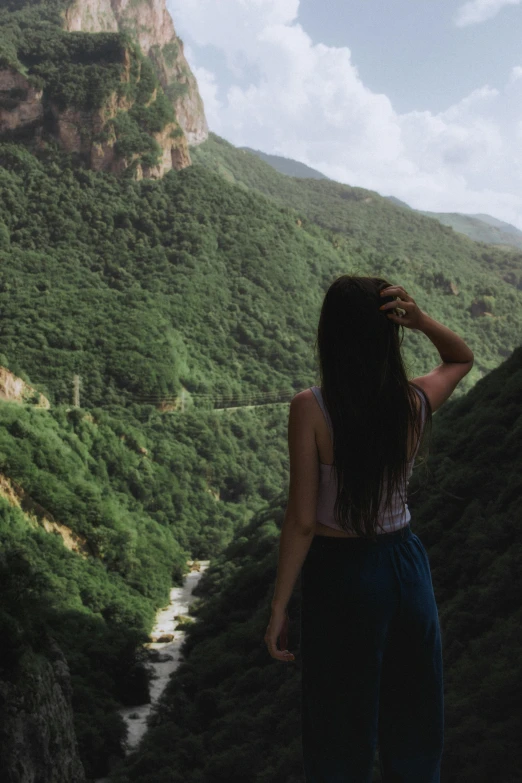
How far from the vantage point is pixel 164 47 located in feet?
411

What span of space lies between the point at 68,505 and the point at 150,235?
1524 inches

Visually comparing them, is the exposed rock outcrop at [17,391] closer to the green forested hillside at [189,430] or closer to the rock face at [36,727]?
the green forested hillside at [189,430]

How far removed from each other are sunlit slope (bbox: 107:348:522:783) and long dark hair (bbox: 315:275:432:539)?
2.15 feet

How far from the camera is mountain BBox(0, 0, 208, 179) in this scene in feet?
220

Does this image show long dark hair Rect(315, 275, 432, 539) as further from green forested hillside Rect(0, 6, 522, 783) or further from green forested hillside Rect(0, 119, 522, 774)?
green forested hillside Rect(0, 119, 522, 774)

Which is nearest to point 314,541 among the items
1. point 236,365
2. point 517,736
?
point 517,736

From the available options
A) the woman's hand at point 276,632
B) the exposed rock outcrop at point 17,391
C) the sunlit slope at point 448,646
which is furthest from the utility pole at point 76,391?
the woman's hand at point 276,632

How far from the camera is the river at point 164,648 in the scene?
2445cm

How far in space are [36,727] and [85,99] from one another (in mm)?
66183

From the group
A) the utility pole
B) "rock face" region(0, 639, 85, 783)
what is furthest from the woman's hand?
the utility pole

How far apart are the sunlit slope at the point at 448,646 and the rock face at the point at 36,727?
362cm

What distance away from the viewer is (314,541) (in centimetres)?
253

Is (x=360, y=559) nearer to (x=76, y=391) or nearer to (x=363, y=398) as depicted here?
(x=363, y=398)

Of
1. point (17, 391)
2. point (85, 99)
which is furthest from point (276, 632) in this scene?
point (85, 99)
